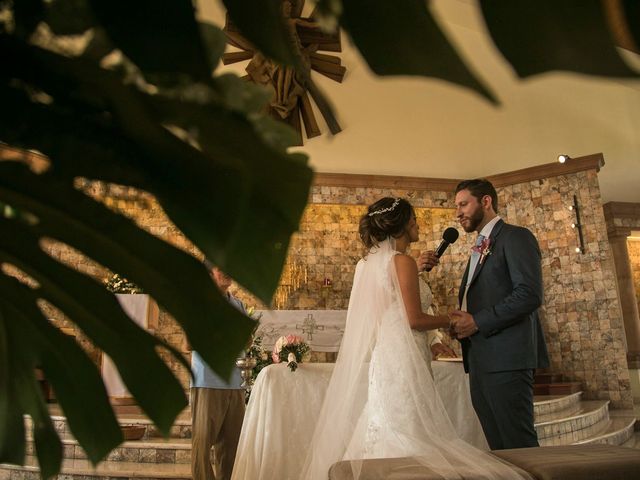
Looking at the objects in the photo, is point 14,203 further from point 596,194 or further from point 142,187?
point 596,194

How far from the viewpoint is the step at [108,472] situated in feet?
14.6

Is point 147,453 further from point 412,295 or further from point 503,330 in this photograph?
point 503,330

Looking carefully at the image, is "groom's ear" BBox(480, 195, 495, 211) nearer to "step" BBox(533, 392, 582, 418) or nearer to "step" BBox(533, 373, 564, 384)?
"step" BBox(533, 392, 582, 418)

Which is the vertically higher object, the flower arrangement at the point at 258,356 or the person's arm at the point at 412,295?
the person's arm at the point at 412,295

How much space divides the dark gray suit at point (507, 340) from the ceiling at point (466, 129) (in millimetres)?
6202

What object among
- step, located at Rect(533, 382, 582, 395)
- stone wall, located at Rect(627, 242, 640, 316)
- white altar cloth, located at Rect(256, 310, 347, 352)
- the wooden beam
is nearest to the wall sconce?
the wooden beam

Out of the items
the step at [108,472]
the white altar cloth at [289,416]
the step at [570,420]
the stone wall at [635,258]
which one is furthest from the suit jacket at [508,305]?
the stone wall at [635,258]

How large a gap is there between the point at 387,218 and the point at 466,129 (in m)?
7.25

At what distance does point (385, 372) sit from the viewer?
3.03 metres

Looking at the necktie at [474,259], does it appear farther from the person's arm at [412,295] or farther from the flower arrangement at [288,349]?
the flower arrangement at [288,349]

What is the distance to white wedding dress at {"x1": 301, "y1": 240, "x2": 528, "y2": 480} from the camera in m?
2.82

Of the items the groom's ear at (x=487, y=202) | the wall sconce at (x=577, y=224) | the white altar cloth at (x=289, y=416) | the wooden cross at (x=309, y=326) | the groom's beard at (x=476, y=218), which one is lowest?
the white altar cloth at (x=289, y=416)

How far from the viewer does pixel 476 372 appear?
2.99 m

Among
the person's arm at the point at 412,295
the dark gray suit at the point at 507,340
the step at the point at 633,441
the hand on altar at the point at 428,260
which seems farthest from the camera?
the step at the point at 633,441
